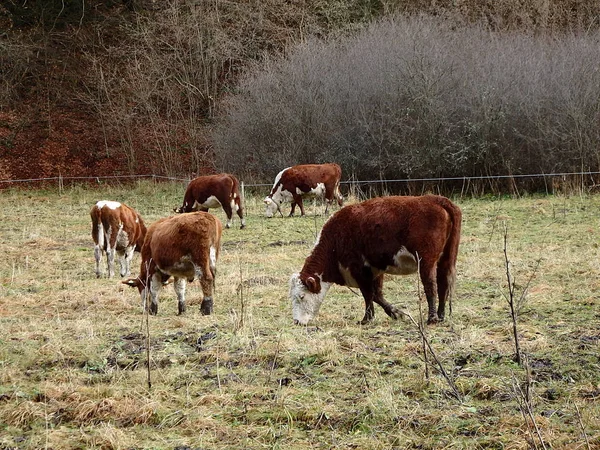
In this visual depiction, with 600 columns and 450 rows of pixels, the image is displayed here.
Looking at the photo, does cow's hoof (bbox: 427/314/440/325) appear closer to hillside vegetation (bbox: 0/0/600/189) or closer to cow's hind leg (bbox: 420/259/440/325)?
cow's hind leg (bbox: 420/259/440/325)

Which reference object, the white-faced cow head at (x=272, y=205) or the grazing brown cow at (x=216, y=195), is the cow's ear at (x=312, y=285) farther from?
the white-faced cow head at (x=272, y=205)

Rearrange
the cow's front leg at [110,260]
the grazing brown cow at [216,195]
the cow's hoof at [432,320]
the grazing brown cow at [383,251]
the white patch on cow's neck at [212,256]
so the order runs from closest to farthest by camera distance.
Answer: the cow's hoof at [432,320]
the grazing brown cow at [383,251]
the white patch on cow's neck at [212,256]
the cow's front leg at [110,260]
the grazing brown cow at [216,195]

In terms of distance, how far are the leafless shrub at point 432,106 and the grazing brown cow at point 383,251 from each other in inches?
715

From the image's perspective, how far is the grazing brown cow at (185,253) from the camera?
10625mm

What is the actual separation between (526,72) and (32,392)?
23886mm

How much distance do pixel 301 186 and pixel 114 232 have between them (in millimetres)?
9733

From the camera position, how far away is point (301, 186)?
24.7 m

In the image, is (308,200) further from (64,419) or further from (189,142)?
(64,419)

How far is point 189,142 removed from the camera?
41156mm

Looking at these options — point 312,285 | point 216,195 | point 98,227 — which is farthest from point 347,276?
point 216,195

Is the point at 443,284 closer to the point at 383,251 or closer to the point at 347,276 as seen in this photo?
the point at 383,251

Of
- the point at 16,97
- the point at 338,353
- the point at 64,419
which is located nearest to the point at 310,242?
the point at 338,353

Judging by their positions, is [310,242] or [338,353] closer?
[338,353]

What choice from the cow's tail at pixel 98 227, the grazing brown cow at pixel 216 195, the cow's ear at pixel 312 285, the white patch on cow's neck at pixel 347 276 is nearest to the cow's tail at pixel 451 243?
the white patch on cow's neck at pixel 347 276
